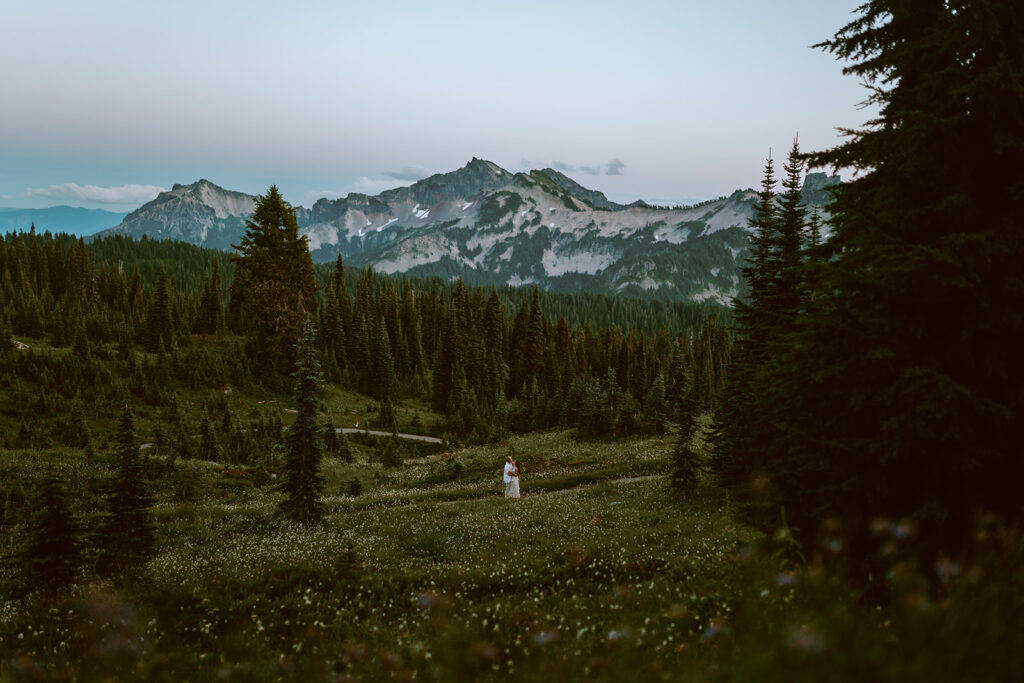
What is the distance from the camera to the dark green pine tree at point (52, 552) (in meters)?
10.8

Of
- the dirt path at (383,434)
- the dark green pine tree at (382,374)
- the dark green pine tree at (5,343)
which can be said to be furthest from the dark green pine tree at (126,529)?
the dark green pine tree at (382,374)

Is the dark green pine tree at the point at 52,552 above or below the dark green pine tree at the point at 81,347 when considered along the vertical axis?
below

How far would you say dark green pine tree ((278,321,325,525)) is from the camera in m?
19.7

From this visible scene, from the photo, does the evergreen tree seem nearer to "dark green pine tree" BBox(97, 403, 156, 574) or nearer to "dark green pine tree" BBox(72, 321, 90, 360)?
"dark green pine tree" BBox(72, 321, 90, 360)

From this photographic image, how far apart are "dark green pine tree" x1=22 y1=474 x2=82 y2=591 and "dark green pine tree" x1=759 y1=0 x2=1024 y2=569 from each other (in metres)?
14.2

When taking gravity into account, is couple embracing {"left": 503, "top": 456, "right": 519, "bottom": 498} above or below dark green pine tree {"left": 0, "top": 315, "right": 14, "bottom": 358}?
below

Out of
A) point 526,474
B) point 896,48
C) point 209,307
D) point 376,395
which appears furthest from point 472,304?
point 896,48

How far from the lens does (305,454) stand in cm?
2012

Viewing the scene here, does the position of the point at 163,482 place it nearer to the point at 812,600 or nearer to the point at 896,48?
the point at 812,600

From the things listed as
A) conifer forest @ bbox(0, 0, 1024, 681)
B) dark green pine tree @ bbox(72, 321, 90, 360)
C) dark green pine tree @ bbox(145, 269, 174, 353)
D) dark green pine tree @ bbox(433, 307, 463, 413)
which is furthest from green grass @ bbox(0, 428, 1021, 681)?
dark green pine tree @ bbox(433, 307, 463, 413)

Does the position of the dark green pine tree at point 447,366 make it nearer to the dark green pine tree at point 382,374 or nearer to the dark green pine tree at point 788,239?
the dark green pine tree at point 382,374

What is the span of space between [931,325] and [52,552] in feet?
56.3

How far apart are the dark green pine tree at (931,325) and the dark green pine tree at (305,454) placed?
664 inches

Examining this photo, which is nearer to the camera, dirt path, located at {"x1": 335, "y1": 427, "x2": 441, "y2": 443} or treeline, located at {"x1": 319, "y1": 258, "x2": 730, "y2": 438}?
dirt path, located at {"x1": 335, "y1": 427, "x2": 441, "y2": 443}
